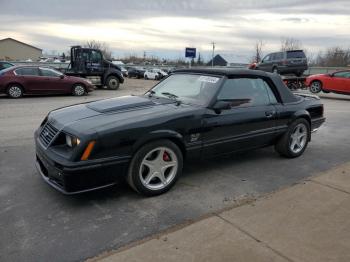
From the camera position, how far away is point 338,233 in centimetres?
339

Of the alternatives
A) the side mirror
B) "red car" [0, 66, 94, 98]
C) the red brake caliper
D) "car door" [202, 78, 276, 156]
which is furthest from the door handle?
"red car" [0, 66, 94, 98]

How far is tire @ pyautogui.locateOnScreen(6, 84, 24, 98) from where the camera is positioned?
49.0ft

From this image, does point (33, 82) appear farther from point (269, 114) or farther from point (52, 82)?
point (269, 114)

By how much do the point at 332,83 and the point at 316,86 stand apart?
1091 mm

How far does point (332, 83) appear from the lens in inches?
710

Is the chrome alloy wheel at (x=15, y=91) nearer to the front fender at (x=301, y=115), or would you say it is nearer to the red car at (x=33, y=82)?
the red car at (x=33, y=82)

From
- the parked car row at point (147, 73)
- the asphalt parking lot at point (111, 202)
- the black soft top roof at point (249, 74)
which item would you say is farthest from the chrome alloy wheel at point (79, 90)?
the parked car row at point (147, 73)

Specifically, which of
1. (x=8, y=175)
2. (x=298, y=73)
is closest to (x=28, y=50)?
(x=298, y=73)

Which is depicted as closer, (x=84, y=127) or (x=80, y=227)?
(x=80, y=227)

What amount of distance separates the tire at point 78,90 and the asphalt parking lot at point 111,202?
10031mm

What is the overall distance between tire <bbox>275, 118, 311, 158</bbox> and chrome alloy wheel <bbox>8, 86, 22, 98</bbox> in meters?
12.5

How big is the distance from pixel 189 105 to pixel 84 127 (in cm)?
142

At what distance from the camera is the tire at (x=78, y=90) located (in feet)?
53.4

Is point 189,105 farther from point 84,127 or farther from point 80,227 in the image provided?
point 80,227
